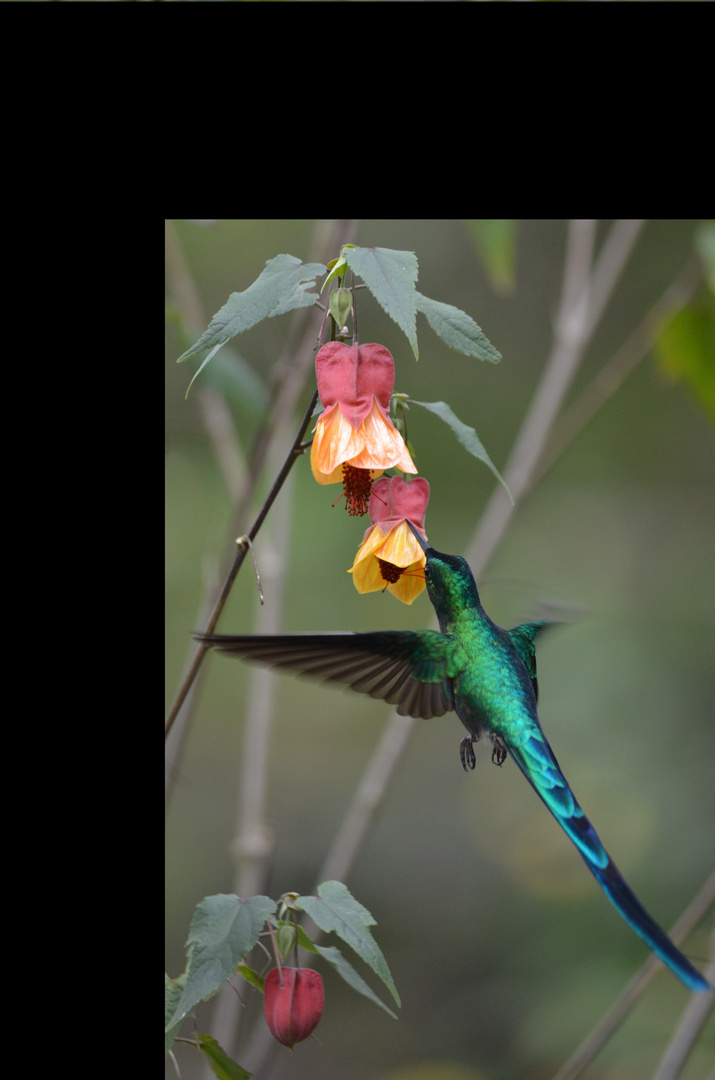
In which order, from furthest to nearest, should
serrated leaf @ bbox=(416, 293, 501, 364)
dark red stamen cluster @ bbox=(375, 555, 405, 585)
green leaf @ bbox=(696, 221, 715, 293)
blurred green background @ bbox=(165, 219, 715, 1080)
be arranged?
blurred green background @ bbox=(165, 219, 715, 1080)
green leaf @ bbox=(696, 221, 715, 293)
dark red stamen cluster @ bbox=(375, 555, 405, 585)
serrated leaf @ bbox=(416, 293, 501, 364)

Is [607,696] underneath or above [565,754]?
above

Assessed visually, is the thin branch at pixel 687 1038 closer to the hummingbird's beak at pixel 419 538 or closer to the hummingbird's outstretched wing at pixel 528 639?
the hummingbird's outstretched wing at pixel 528 639

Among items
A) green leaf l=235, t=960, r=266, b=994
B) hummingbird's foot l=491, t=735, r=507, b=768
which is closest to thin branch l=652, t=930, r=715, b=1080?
hummingbird's foot l=491, t=735, r=507, b=768

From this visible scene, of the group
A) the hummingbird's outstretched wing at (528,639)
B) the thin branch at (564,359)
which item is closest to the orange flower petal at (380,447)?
the hummingbird's outstretched wing at (528,639)

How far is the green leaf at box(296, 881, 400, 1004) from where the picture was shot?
1.90 feet

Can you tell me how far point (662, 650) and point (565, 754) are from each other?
0.31 meters

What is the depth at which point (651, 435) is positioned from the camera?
87.8 inches

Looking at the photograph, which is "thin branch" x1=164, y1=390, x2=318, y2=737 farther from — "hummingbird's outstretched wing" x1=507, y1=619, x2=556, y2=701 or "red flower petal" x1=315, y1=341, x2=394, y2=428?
"hummingbird's outstretched wing" x1=507, y1=619, x2=556, y2=701

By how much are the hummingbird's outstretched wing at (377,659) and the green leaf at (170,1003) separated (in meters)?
0.22

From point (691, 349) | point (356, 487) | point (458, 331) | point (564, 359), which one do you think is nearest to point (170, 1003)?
point (356, 487)

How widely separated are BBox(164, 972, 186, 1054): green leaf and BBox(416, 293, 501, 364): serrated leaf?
0.44 metres

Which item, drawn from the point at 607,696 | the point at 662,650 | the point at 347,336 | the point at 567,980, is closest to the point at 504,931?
the point at 567,980

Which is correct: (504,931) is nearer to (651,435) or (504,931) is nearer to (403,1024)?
(403,1024)

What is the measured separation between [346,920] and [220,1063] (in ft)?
0.49
